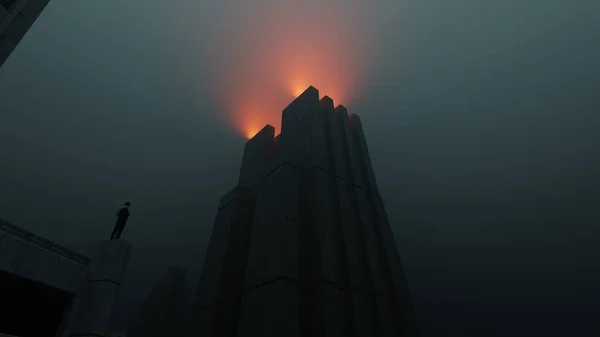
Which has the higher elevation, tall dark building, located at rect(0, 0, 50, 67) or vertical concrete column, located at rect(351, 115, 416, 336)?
tall dark building, located at rect(0, 0, 50, 67)

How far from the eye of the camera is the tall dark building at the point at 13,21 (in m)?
6.63

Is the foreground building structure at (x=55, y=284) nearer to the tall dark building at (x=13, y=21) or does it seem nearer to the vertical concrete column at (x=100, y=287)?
the vertical concrete column at (x=100, y=287)

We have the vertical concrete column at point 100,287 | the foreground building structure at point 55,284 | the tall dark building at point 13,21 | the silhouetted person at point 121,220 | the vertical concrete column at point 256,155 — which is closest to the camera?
the tall dark building at point 13,21

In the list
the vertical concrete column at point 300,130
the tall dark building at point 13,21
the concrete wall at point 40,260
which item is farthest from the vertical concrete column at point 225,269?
the tall dark building at point 13,21

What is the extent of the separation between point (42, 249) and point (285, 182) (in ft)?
28.8

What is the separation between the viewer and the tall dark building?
6628mm

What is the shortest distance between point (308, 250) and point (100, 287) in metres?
7.85

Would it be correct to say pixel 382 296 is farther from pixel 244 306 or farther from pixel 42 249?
pixel 42 249

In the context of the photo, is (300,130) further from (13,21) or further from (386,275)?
(13,21)

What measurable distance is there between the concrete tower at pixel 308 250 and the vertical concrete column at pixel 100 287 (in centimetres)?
363

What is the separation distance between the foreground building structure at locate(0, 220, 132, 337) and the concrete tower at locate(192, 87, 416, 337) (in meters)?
3.93

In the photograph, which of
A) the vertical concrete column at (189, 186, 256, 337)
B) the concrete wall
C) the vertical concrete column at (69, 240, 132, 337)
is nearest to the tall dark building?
the concrete wall

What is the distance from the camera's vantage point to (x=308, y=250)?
10.9 meters

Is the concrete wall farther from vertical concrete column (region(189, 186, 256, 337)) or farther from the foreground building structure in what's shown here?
vertical concrete column (region(189, 186, 256, 337))
